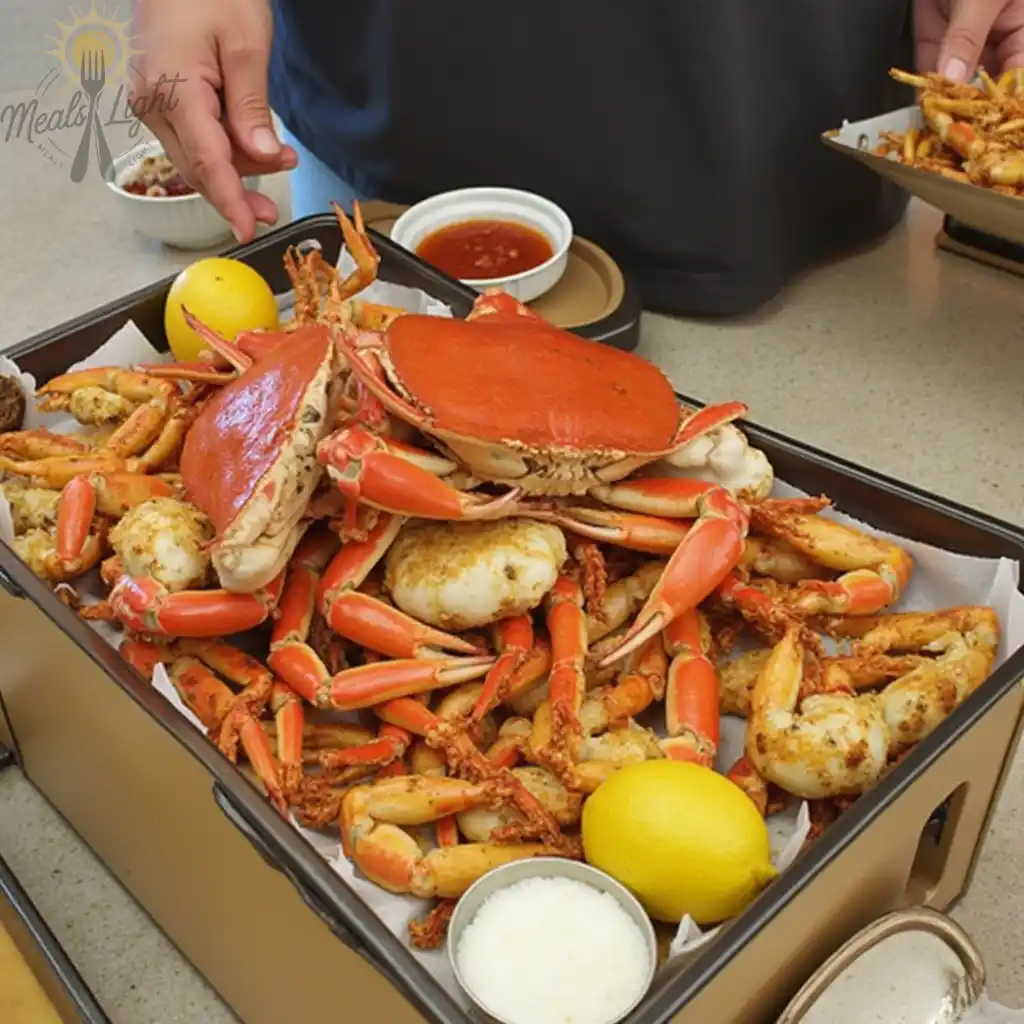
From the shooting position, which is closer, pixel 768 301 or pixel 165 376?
pixel 165 376

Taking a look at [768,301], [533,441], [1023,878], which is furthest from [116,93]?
[1023,878]

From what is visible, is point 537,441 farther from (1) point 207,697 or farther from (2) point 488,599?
(1) point 207,697

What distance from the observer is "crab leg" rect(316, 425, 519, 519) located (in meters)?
0.80

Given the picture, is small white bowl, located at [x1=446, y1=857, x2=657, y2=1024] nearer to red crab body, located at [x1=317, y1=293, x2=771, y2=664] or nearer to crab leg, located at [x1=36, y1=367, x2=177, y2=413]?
red crab body, located at [x1=317, y1=293, x2=771, y2=664]

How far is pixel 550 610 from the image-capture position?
87 centimetres

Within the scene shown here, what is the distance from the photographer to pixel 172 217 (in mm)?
1638

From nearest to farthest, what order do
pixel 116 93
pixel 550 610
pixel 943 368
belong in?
pixel 550 610 → pixel 943 368 → pixel 116 93

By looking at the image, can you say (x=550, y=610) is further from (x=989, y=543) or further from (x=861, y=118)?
(x=861, y=118)

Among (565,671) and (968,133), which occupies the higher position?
(968,133)

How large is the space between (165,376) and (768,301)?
2.71 ft

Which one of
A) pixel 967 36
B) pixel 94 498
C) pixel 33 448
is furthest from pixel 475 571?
pixel 967 36

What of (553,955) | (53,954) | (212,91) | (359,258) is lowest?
(53,954)

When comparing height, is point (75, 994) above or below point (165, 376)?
below

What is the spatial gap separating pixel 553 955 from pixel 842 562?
0.40m
